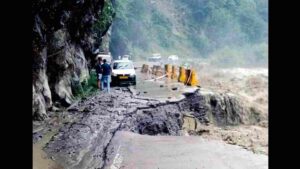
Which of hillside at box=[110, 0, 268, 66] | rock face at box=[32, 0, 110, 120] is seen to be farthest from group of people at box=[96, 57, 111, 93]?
hillside at box=[110, 0, 268, 66]

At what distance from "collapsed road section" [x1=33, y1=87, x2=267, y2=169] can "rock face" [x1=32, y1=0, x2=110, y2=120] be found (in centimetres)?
94

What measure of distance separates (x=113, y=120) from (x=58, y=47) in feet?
18.3

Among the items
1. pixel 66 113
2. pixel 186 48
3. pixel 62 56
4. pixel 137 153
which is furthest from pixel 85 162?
pixel 186 48

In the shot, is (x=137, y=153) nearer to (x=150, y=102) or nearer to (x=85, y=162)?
(x=85, y=162)

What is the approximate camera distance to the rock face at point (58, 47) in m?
14.4

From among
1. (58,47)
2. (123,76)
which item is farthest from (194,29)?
(58,47)

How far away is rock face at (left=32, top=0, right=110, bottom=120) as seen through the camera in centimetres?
1436

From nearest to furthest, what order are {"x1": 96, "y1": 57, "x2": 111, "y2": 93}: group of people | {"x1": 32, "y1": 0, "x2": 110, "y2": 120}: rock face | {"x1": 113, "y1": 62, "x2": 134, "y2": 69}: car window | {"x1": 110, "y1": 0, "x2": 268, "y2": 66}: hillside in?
{"x1": 32, "y1": 0, "x2": 110, "y2": 120}: rock face, {"x1": 96, "y1": 57, "x2": 111, "y2": 93}: group of people, {"x1": 113, "y1": 62, "x2": 134, "y2": 69}: car window, {"x1": 110, "y1": 0, "x2": 268, "y2": 66}: hillside

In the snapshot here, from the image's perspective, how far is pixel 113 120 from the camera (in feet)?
48.5

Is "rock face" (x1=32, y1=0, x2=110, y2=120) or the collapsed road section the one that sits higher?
"rock face" (x1=32, y1=0, x2=110, y2=120)

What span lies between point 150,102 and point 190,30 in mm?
69598

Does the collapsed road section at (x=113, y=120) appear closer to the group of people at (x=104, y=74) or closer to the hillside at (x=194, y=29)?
the group of people at (x=104, y=74)

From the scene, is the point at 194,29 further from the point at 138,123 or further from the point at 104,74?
the point at 138,123

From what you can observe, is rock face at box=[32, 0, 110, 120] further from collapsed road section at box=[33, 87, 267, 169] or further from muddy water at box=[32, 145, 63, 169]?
muddy water at box=[32, 145, 63, 169]
